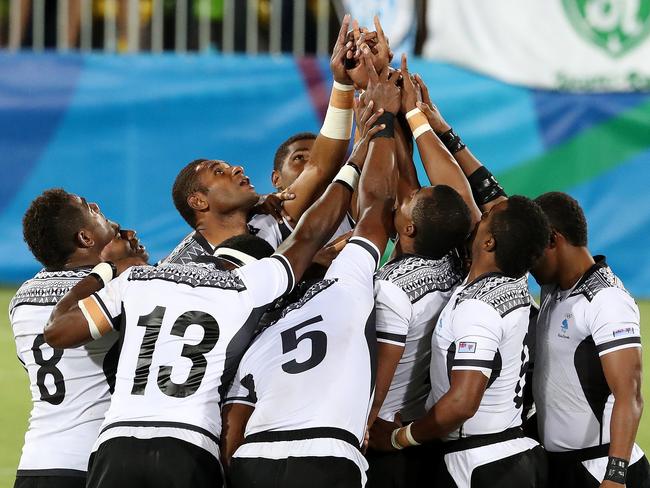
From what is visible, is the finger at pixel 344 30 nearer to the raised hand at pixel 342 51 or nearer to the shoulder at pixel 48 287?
the raised hand at pixel 342 51

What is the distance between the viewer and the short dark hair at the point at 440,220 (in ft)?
15.2

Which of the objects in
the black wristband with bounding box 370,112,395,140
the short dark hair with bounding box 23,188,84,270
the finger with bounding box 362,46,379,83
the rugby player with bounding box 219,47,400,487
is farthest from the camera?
the finger with bounding box 362,46,379,83

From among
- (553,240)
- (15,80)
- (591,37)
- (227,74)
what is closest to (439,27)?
(591,37)

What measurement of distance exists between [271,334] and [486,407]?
950mm

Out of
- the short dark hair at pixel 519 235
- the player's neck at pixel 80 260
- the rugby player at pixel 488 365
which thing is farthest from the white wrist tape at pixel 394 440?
the player's neck at pixel 80 260

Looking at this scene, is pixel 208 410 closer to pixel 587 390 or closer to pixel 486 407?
pixel 486 407

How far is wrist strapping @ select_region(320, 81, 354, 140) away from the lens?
557cm

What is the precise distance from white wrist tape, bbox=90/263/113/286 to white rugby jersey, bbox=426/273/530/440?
4.60ft

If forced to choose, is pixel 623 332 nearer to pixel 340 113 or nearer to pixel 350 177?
pixel 350 177

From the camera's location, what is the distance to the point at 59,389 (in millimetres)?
4777

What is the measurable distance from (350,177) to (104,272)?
3.87ft

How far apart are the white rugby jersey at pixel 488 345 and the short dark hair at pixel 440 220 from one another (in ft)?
0.68

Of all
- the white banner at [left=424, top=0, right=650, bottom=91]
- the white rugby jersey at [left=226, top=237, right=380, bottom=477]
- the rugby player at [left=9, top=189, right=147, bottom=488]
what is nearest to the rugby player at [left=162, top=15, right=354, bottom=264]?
the rugby player at [left=9, top=189, right=147, bottom=488]

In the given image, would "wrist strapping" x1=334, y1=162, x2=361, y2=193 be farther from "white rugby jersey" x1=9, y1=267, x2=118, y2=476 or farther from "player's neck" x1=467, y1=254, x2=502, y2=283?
"white rugby jersey" x1=9, y1=267, x2=118, y2=476
